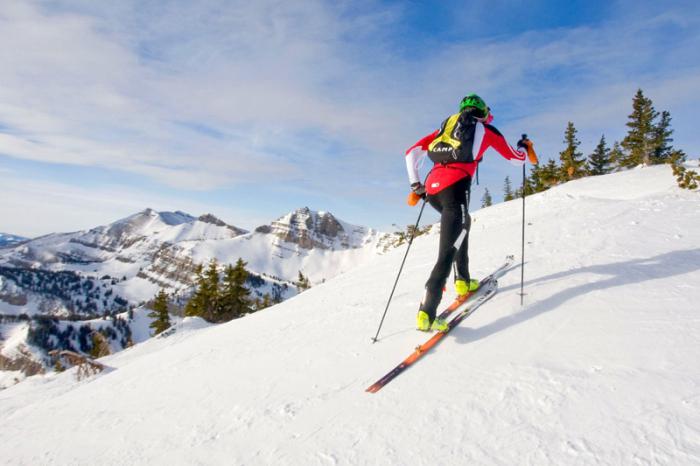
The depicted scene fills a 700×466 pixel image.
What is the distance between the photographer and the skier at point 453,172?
5.18 metres

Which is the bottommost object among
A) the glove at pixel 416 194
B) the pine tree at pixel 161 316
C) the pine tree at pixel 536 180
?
the pine tree at pixel 161 316

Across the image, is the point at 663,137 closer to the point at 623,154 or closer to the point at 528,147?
the point at 623,154

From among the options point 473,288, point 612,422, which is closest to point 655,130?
point 473,288

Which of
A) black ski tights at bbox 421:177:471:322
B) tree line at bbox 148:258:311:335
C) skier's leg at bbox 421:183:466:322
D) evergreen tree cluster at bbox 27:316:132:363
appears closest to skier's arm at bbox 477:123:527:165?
black ski tights at bbox 421:177:471:322

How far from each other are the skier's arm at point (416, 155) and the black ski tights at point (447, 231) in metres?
0.49

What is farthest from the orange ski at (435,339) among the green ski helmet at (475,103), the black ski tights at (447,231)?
the green ski helmet at (475,103)

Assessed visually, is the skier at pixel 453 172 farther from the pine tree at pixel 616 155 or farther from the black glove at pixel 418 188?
the pine tree at pixel 616 155

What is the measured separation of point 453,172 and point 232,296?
127 feet

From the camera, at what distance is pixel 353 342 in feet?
17.9

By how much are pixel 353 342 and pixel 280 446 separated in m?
2.28

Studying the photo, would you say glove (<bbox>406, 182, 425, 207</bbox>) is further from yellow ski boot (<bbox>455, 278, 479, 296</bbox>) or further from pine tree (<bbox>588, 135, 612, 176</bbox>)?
pine tree (<bbox>588, 135, 612, 176</bbox>)

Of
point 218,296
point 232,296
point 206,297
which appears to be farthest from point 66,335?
point 232,296

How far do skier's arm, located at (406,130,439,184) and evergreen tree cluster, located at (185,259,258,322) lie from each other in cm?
3631

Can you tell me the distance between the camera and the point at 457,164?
5434 mm
